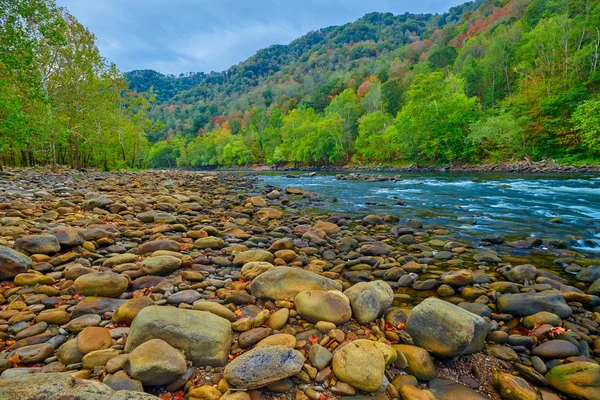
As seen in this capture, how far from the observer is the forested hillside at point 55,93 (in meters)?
14.1

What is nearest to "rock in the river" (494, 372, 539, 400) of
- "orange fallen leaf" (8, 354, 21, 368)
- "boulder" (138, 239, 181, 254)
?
"orange fallen leaf" (8, 354, 21, 368)

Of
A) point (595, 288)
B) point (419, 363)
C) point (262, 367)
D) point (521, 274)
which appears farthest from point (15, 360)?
point (595, 288)

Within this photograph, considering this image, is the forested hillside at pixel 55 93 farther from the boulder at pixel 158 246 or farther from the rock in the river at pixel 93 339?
the rock in the river at pixel 93 339

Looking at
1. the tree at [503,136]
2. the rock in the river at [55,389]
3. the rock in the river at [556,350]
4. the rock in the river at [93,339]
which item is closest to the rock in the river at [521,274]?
the rock in the river at [556,350]

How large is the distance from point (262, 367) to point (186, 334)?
2.78 ft

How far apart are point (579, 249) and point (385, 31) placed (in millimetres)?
193934

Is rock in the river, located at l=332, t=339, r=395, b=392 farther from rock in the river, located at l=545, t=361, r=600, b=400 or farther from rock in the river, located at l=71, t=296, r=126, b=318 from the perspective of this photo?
rock in the river, located at l=71, t=296, r=126, b=318

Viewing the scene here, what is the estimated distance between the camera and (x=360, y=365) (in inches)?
95.1

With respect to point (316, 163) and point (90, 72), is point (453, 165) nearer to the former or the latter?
→ point (316, 163)

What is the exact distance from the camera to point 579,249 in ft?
20.3

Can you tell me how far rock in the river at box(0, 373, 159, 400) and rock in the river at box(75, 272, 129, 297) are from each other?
1850 millimetres

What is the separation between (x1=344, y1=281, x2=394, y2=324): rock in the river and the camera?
334 cm

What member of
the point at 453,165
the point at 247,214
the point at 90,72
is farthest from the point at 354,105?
the point at 247,214

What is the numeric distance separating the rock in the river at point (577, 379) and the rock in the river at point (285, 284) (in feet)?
7.63
